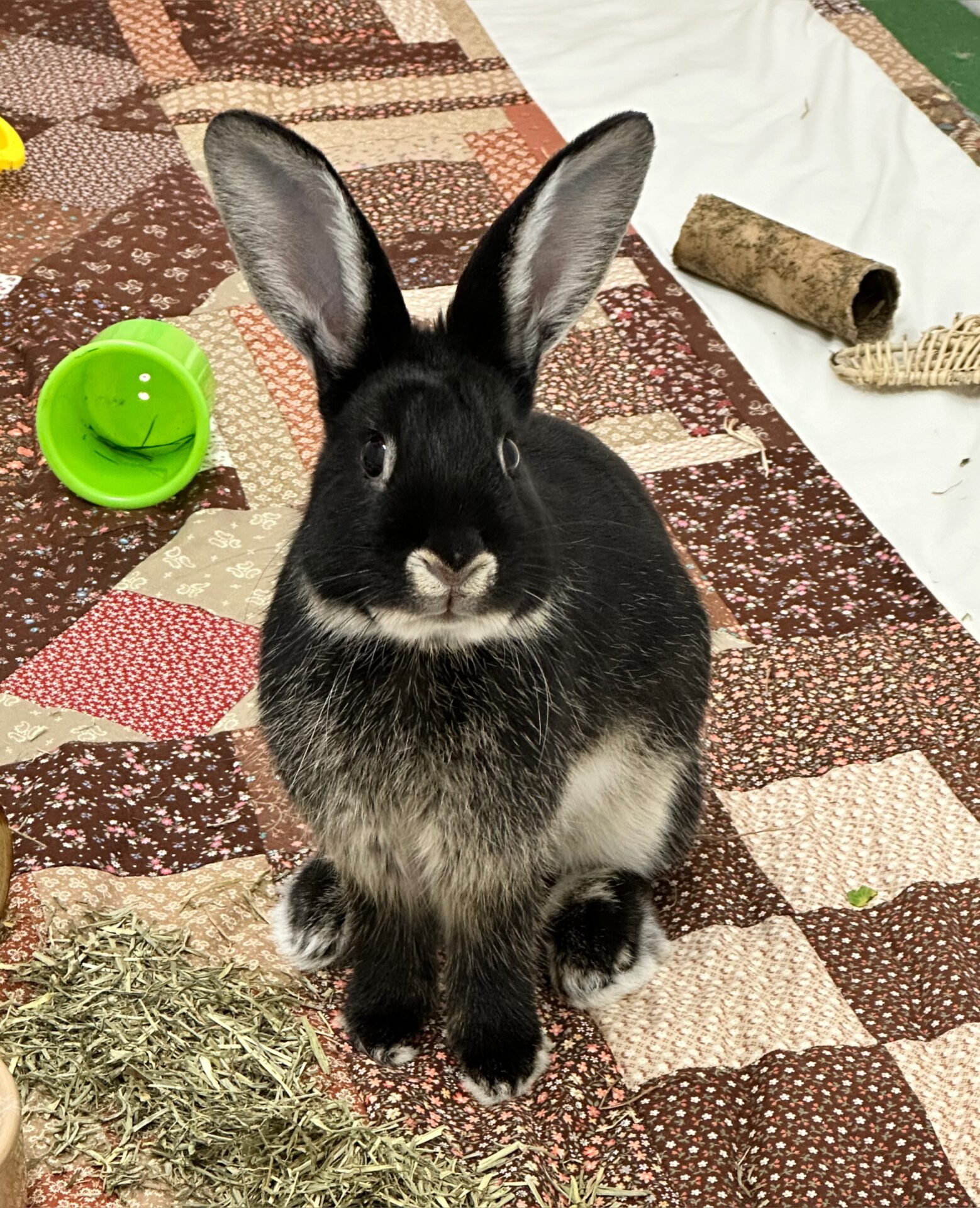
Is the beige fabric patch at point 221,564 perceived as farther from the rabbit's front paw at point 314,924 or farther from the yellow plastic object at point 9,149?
the yellow plastic object at point 9,149

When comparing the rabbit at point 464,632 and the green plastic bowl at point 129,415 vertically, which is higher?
the rabbit at point 464,632

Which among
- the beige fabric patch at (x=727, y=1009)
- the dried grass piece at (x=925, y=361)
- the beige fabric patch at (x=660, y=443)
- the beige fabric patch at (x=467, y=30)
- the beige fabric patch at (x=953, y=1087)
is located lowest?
the beige fabric patch at (x=660, y=443)

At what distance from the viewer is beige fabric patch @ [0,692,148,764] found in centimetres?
195

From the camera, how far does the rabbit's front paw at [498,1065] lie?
5.09 feet

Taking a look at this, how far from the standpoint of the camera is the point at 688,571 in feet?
6.90

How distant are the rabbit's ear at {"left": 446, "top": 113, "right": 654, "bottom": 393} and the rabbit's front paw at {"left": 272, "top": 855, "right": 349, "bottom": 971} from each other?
0.61 metres

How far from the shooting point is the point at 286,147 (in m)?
1.35

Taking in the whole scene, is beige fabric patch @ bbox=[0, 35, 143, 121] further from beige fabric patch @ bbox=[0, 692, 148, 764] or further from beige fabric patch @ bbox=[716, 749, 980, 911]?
beige fabric patch @ bbox=[716, 749, 980, 911]

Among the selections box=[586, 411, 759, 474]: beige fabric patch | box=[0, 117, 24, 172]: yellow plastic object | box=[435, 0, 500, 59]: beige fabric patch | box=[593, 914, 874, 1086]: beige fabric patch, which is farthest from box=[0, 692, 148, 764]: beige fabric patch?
box=[435, 0, 500, 59]: beige fabric patch

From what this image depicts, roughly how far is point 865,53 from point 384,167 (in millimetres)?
1089

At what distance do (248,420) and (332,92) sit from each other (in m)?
1.07

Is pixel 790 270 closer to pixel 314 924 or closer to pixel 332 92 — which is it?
pixel 332 92

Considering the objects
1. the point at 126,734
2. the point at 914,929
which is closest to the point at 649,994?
the point at 914,929

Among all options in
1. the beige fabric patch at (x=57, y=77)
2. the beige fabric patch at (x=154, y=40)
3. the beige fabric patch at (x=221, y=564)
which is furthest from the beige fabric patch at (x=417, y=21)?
the beige fabric patch at (x=221, y=564)
